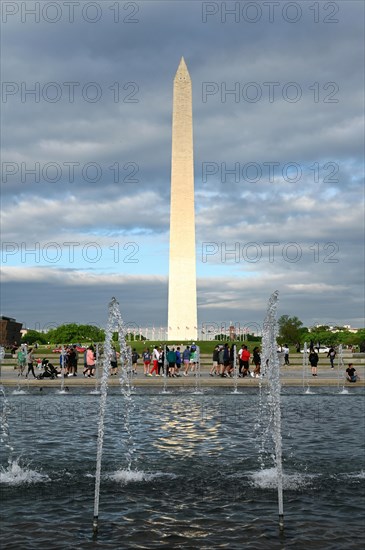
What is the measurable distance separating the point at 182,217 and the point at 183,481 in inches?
1701

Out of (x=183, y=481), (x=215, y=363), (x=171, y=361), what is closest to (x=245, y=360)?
(x=215, y=363)

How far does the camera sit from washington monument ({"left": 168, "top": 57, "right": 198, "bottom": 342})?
51062mm

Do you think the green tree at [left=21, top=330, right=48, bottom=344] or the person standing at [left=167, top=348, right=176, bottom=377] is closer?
the person standing at [left=167, top=348, right=176, bottom=377]

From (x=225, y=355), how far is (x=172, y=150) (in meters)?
25.0

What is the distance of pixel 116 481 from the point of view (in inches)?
412

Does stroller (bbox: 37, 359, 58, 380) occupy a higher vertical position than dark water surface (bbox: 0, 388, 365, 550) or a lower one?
higher

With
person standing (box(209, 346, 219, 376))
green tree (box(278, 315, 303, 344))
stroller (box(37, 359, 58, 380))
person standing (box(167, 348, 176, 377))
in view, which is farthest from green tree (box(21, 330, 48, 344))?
person standing (box(167, 348, 176, 377))

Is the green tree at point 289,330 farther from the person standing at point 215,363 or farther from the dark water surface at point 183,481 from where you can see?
the dark water surface at point 183,481

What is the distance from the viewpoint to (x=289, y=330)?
129 metres

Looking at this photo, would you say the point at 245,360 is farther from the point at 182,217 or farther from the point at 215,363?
the point at 182,217

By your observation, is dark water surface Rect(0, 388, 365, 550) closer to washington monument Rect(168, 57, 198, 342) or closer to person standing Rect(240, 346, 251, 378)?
person standing Rect(240, 346, 251, 378)

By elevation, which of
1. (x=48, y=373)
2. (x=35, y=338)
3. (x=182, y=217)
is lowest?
(x=48, y=373)

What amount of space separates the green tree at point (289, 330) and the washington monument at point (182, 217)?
2833 inches

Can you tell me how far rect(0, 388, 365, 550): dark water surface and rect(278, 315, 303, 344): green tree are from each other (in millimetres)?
109148
